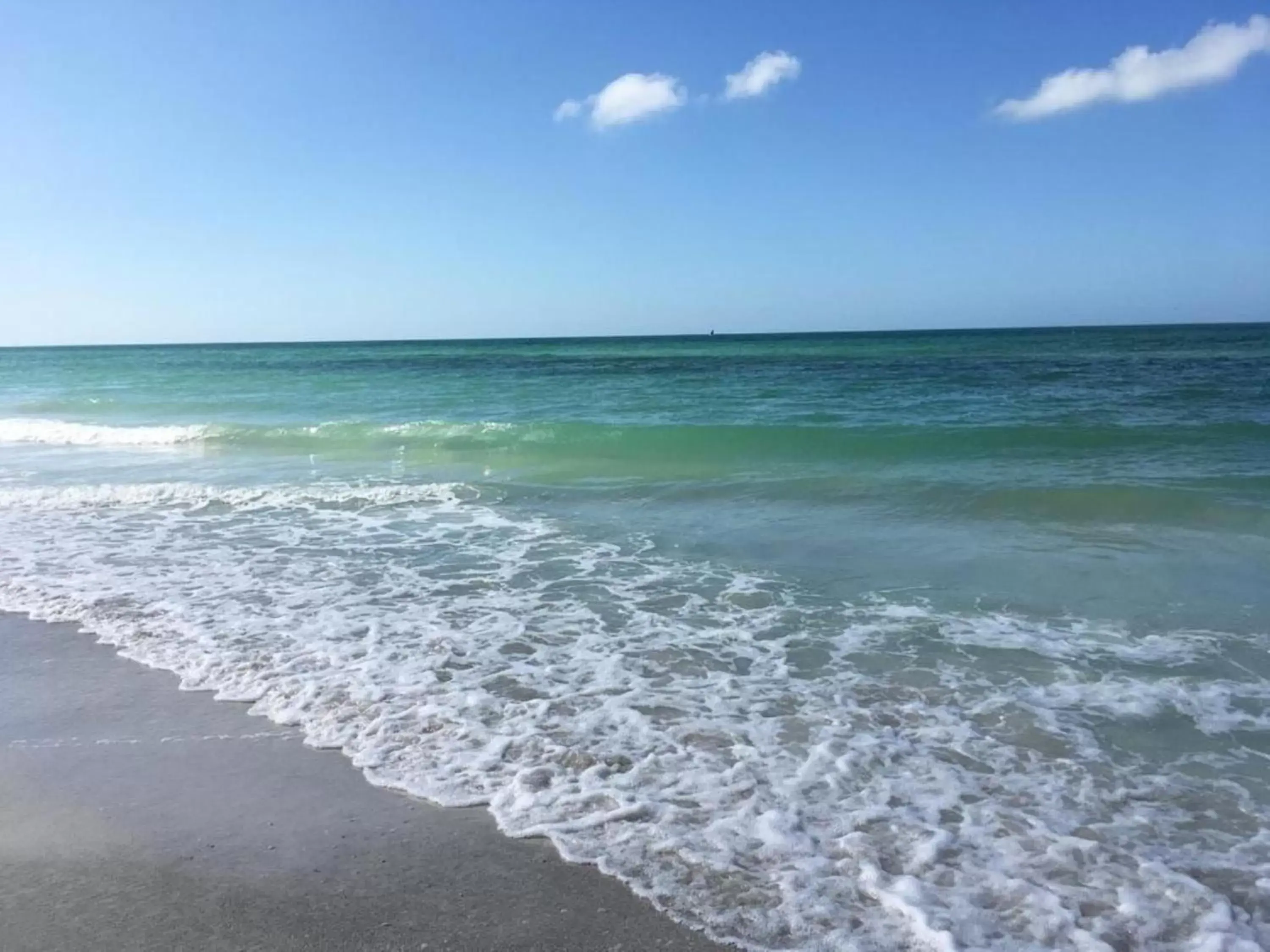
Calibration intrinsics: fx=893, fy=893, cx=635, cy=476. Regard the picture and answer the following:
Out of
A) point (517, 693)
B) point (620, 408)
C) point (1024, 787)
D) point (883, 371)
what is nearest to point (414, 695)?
point (517, 693)

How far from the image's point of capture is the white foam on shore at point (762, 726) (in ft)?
10.3

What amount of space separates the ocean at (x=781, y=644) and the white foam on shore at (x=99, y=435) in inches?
91.7

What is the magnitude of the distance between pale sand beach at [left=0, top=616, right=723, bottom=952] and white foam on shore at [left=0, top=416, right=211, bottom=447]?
15349 millimetres

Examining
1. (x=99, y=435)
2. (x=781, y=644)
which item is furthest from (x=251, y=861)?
(x=99, y=435)

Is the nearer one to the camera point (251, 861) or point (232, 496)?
point (251, 861)

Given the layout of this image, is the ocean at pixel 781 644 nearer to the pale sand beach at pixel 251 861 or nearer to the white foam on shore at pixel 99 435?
the pale sand beach at pixel 251 861

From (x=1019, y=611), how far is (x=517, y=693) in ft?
12.1

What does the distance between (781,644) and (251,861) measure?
3.41 m

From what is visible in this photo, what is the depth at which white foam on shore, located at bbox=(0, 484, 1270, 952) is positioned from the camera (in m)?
3.14

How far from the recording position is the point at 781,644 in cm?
576

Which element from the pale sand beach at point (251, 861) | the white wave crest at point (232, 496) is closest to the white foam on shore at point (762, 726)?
the pale sand beach at point (251, 861)

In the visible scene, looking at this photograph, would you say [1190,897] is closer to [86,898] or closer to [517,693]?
[517,693]

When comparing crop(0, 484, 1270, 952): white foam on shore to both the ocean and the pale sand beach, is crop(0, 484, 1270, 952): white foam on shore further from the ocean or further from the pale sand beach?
the pale sand beach

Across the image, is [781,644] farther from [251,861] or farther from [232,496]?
[232,496]
